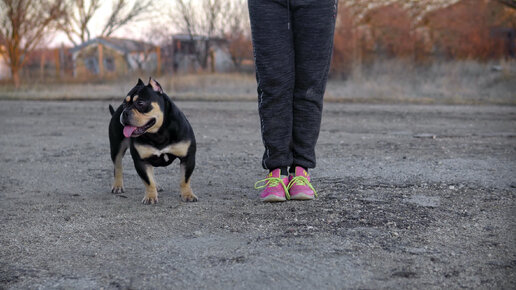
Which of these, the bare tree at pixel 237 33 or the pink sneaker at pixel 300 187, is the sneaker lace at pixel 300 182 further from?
the bare tree at pixel 237 33

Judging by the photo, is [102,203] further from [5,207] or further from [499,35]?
[499,35]

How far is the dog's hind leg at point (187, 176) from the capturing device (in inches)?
152

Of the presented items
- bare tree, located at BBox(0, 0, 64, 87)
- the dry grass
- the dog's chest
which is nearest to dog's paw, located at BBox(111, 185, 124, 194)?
the dog's chest

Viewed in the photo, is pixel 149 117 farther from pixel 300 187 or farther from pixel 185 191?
pixel 300 187

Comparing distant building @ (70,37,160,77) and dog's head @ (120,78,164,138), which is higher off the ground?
distant building @ (70,37,160,77)

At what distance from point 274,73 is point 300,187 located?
30.9 inches

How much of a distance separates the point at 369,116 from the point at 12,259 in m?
8.05

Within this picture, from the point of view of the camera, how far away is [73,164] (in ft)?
18.3

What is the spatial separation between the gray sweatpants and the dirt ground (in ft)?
1.46

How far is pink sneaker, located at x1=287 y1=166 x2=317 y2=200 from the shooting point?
3721 millimetres

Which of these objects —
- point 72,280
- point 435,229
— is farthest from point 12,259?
point 435,229

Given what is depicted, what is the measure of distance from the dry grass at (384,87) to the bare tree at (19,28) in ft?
3.88

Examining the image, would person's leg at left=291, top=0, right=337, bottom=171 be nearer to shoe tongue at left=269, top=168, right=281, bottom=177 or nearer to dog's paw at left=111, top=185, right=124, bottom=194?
shoe tongue at left=269, top=168, right=281, bottom=177

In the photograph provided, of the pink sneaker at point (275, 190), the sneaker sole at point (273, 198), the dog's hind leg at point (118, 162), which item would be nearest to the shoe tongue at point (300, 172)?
the pink sneaker at point (275, 190)
